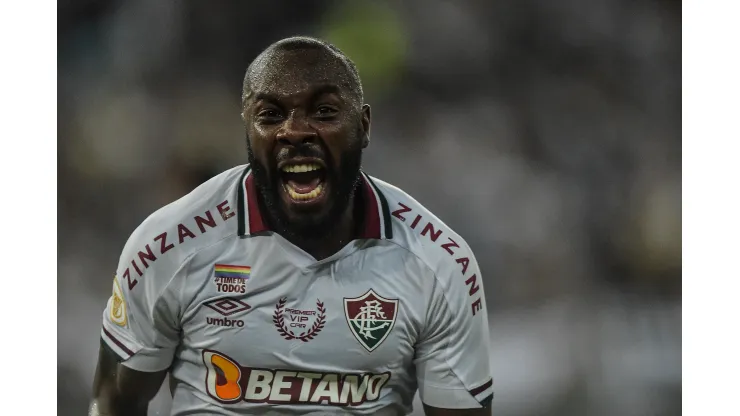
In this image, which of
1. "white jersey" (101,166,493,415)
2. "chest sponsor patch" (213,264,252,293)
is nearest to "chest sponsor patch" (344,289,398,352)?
"white jersey" (101,166,493,415)

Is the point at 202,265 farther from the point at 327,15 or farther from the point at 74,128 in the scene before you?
the point at 327,15

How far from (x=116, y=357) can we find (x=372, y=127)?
2.57 ft

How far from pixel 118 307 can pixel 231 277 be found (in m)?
0.28

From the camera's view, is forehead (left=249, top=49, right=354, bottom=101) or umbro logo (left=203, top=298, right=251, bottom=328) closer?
forehead (left=249, top=49, right=354, bottom=101)

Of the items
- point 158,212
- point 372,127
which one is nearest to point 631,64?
point 372,127

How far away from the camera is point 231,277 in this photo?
1914 mm

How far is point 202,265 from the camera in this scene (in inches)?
75.3

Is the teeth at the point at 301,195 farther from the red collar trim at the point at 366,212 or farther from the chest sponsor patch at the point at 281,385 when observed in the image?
the chest sponsor patch at the point at 281,385

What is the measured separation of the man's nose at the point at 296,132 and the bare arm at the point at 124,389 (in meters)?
0.61

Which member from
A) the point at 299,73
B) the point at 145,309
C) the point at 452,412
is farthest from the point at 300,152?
the point at 452,412

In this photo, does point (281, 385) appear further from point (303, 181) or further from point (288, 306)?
point (303, 181)

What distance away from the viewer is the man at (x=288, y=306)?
191 centimetres

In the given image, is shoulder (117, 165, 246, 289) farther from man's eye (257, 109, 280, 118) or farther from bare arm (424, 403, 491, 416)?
bare arm (424, 403, 491, 416)

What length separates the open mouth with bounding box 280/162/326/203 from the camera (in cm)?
181
